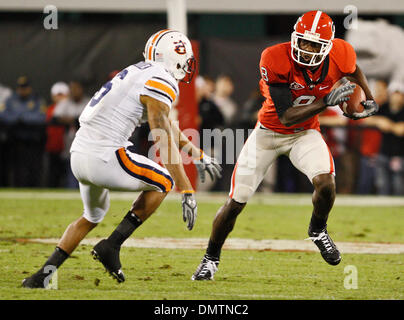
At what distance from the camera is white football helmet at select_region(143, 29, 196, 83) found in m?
5.56

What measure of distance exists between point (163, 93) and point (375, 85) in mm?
8113

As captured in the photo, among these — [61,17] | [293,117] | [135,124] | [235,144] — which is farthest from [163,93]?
[61,17]

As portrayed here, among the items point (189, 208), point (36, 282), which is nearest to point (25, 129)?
point (36, 282)

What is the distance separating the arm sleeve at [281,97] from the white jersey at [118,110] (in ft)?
2.82

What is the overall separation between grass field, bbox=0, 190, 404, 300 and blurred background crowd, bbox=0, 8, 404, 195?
3.95ft

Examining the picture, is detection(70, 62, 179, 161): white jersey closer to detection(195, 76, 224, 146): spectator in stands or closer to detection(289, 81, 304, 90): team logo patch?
detection(289, 81, 304, 90): team logo patch

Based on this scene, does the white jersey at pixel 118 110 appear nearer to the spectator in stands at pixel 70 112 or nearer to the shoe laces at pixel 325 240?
the shoe laces at pixel 325 240

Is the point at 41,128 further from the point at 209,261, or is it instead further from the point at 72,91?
the point at 209,261

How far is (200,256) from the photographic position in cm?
720

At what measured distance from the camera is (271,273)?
632 cm

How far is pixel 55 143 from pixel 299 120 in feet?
24.3
